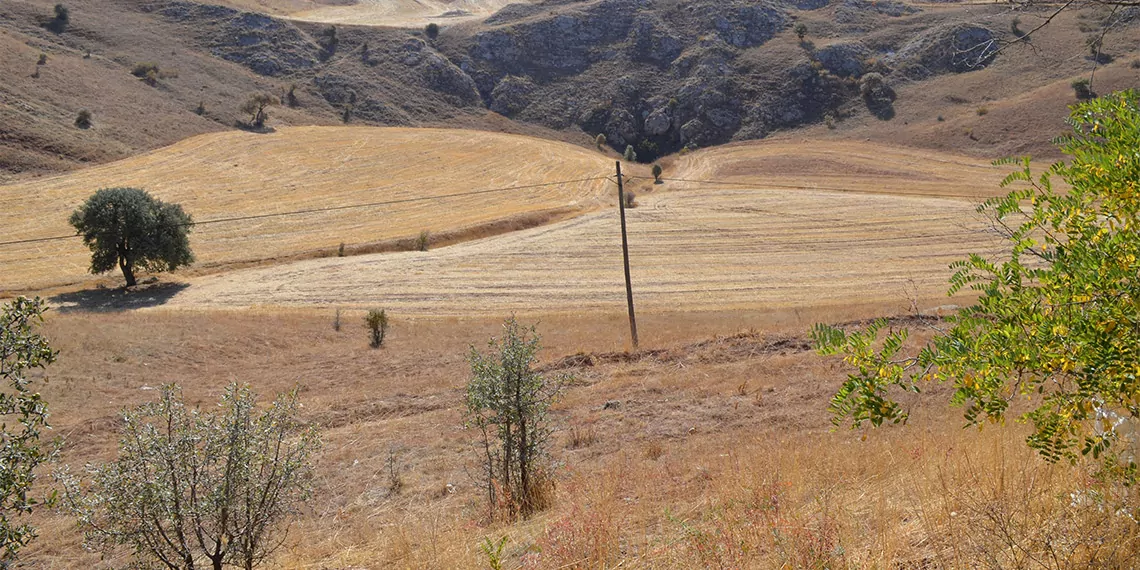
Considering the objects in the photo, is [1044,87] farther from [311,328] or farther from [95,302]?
[95,302]

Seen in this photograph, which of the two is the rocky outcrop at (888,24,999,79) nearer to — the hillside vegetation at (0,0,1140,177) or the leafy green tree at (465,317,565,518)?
the hillside vegetation at (0,0,1140,177)

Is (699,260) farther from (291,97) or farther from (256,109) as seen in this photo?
(291,97)

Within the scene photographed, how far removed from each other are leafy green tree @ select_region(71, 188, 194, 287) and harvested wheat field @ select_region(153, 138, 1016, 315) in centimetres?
264

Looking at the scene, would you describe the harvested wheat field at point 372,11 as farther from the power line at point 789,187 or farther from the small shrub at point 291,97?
the power line at point 789,187

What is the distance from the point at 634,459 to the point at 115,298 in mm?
35013

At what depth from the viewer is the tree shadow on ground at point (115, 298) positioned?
34219 millimetres

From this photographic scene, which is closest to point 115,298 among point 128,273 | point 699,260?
point 128,273

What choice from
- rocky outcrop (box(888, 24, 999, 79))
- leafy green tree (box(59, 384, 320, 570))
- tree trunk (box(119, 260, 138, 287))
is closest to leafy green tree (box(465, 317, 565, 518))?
leafy green tree (box(59, 384, 320, 570))

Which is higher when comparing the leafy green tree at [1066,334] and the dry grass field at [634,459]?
the leafy green tree at [1066,334]

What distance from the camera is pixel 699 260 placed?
41531 mm

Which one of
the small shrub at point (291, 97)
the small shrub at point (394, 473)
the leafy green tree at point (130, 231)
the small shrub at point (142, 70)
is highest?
the small shrub at point (142, 70)

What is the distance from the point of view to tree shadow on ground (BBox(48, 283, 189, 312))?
1347 inches

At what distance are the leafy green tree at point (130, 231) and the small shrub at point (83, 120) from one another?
3048 cm

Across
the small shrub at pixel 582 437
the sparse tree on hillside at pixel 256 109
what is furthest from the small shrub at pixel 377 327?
the sparse tree on hillside at pixel 256 109
